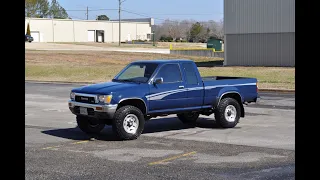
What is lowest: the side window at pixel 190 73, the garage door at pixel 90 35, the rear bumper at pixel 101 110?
the rear bumper at pixel 101 110

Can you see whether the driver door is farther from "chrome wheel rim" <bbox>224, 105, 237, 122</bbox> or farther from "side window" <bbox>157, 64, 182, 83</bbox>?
"chrome wheel rim" <bbox>224, 105, 237, 122</bbox>

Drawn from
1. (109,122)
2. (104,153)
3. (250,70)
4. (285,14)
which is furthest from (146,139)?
(285,14)

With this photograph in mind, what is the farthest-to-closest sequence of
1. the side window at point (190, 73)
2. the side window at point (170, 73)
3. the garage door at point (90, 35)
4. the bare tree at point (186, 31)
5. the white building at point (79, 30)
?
the bare tree at point (186, 31), the garage door at point (90, 35), the white building at point (79, 30), the side window at point (190, 73), the side window at point (170, 73)

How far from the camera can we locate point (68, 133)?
38.1 feet

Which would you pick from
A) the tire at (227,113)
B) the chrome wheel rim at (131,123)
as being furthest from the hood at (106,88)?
the tire at (227,113)

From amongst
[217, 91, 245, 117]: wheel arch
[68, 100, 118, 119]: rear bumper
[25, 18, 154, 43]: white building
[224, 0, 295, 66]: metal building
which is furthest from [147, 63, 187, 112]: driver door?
[25, 18, 154, 43]: white building

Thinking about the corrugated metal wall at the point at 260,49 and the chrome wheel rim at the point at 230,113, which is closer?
the chrome wheel rim at the point at 230,113

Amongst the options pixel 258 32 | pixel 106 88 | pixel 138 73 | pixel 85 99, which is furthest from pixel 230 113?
pixel 258 32

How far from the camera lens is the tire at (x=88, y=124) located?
37.1ft

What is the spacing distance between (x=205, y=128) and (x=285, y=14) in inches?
1053

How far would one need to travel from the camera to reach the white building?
96438 mm

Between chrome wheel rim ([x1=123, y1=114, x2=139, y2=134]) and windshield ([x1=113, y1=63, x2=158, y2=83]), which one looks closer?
chrome wheel rim ([x1=123, y1=114, x2=139, y2=134])

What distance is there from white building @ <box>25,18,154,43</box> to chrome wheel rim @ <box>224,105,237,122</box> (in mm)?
81208

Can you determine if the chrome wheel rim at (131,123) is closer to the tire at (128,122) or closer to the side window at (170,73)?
the tire at (128,122)
